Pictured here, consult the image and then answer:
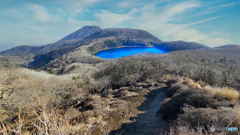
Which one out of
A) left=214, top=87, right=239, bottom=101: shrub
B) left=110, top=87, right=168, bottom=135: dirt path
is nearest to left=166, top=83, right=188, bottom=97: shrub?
left=110, top=87, right=168, bottom=135: dirt path

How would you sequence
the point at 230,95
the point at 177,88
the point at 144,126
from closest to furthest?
the point at 230,95, the point at 144,126, the point at 177,88

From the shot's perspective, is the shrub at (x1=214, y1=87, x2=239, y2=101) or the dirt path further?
the dirt path

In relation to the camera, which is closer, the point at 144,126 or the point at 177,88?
the point at 144,126

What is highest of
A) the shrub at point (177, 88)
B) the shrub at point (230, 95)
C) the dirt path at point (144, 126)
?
the shrub at point (230, 95)

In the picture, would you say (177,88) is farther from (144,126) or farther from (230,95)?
(144,126)

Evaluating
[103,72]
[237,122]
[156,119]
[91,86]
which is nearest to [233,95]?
[237,122]

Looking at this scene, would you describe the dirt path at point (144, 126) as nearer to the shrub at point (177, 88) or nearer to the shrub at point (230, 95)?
the shrub at point (177, 88)

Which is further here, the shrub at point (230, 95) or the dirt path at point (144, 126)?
the dirt path at point (144, 126)

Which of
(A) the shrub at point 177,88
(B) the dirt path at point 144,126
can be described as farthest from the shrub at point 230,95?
(A) the shrub at point 177,88

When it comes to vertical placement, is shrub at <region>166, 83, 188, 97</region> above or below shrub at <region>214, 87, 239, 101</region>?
below

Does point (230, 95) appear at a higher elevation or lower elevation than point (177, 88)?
higher

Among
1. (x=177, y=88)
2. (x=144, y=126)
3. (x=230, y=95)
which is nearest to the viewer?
(x=230, y=95)

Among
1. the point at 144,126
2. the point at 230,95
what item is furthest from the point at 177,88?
the point at 144,126

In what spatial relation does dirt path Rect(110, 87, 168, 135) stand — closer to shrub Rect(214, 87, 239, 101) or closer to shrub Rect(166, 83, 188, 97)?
shrub Rect(166, 83, 188, 97)
